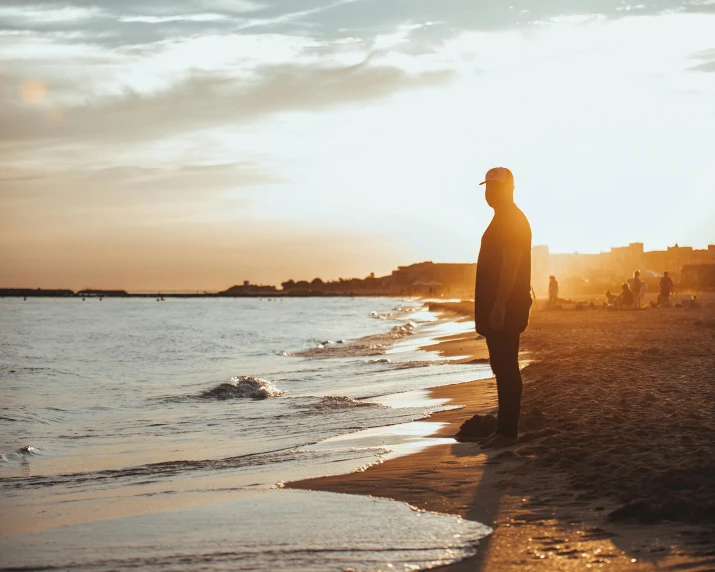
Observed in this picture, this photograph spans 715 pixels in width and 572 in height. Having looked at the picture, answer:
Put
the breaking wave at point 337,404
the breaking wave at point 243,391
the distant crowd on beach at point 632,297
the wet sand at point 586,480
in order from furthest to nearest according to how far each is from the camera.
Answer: the distant crowd on beach at point 632,297, the breaking wave at point 243,391, the breaking wave at point 337,404, the wet sand at point 586,480

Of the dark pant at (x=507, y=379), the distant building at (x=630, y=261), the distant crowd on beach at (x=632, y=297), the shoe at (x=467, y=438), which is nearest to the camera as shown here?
the dark pant at (x=507, y=379)

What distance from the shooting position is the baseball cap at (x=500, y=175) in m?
5.82

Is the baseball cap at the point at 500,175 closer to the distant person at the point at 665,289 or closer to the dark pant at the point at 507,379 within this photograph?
the dark pant at the point at 507,379

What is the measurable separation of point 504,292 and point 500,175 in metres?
0.92

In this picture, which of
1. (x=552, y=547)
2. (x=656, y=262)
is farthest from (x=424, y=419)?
(x=656, y=262)

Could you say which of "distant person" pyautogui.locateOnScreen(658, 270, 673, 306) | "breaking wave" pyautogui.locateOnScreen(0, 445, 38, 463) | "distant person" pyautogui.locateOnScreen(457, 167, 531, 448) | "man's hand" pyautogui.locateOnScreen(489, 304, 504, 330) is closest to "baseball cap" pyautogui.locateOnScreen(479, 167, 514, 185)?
"distant person" pyautogui.locateOnScreen(457, 167, 531, 448)

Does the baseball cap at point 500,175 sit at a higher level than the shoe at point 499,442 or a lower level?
higher

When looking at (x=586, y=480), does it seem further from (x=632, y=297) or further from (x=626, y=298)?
(x=632, y=297)

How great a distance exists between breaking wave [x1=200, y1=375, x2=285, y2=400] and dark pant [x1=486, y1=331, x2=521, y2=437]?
607cm

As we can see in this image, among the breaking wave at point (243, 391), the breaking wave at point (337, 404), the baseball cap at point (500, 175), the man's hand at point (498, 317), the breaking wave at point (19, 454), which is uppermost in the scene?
the baseball cap at point (500, 175)

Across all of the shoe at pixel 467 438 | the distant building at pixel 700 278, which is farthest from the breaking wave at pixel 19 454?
the distant building at pixel 700 278

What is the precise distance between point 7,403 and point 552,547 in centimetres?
996

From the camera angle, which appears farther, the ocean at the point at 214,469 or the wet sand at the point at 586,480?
the ocean at the point at 214,469

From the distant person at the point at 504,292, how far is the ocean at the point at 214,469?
821 millimetres
